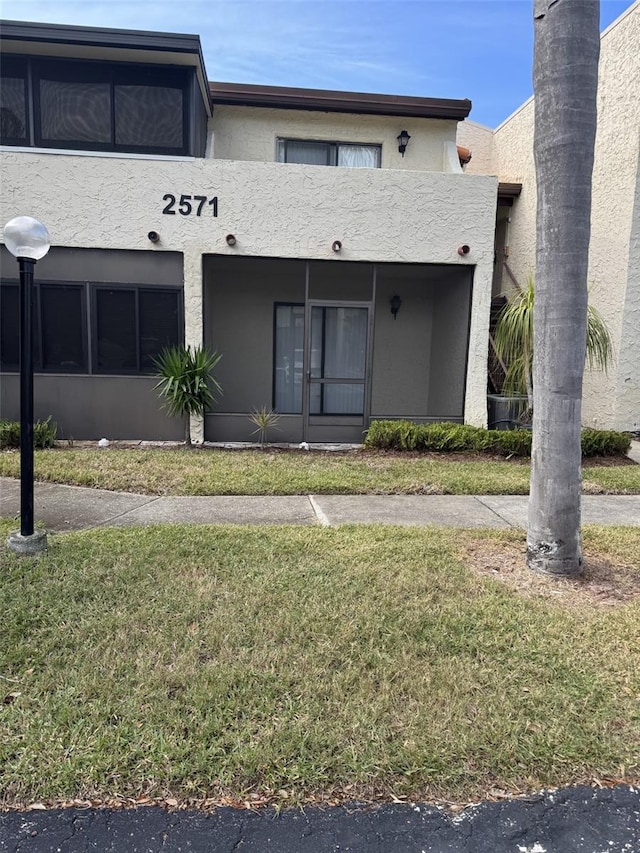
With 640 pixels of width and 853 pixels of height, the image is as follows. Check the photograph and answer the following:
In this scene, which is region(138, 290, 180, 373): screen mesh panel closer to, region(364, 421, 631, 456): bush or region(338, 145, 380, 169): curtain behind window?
region(364, 421, 631, 456): bush

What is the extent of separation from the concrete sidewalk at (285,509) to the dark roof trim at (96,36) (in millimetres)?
6296

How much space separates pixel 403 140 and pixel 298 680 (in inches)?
407

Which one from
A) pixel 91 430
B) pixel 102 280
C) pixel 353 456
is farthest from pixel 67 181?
pixel 353 456

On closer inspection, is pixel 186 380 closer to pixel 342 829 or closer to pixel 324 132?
pixel 324 132

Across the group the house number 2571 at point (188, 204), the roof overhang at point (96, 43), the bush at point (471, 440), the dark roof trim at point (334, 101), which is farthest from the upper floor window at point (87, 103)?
the bush at point (471, 440)

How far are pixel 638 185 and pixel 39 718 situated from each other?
10740mm

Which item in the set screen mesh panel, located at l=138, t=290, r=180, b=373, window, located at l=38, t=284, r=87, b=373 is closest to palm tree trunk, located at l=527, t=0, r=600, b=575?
screen mesh panel, located at l=138, t=290, r=180, b=373

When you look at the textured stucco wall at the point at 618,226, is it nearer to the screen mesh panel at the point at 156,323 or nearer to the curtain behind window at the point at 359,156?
the curtain behind window at the point at 359,156

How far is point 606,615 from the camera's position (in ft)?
10.7

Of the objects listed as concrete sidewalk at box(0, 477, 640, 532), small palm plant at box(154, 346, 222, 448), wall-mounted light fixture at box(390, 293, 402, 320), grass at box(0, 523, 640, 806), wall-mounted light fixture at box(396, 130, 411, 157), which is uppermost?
wall-mounted light fixture at box(396, 130, 411, 157)

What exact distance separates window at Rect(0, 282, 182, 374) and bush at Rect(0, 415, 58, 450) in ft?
3.52

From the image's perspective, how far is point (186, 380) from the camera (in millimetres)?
7875

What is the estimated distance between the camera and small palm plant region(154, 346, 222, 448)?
7859 millimetres

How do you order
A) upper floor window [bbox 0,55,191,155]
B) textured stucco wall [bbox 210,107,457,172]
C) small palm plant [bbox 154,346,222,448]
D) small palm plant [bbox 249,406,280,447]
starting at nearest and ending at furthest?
small palm plant [bbox 154,346,222,448], upper floor window [bbox 0,55,191,155], small palm plant [bbox 249,406,280,447], textured stucco wall [bbox 210,107,457,172]
